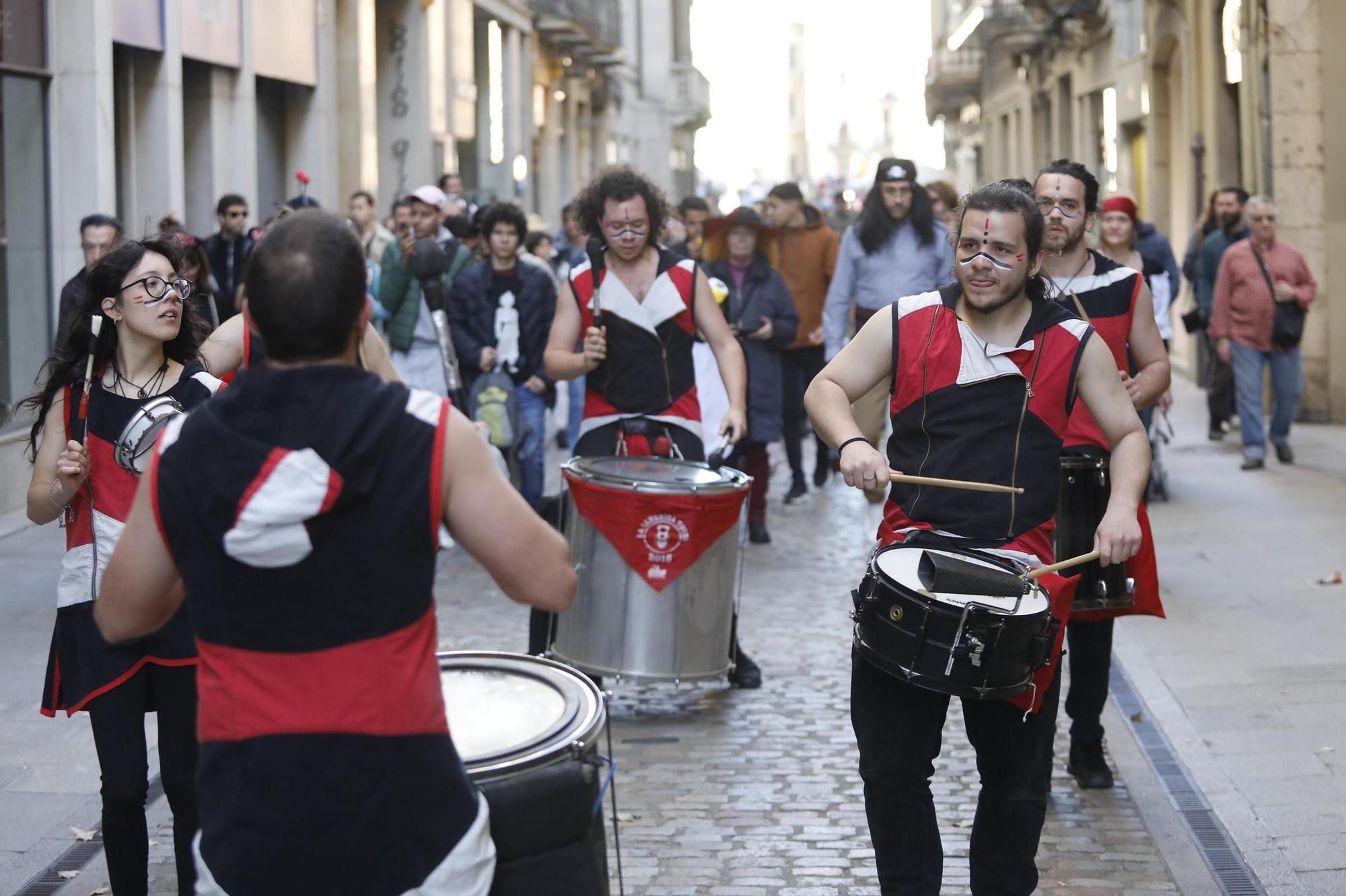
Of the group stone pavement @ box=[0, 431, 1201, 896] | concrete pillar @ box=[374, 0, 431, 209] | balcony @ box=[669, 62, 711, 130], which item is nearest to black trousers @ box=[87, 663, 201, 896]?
stone pavement @ box=[0, 431, 1201, 896]

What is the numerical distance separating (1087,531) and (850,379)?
1.35m

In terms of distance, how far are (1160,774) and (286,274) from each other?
4.17 m

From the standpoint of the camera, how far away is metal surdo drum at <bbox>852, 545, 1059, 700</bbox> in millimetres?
3709

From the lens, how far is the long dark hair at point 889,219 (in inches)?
397

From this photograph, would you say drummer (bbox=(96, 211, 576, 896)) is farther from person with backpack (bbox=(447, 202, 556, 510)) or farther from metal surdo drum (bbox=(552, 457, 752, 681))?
person with backpack (bbox=(447, 202, 556, 510))

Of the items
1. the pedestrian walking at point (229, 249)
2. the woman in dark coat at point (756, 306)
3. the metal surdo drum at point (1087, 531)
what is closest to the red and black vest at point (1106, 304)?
the metal surdo drum at point (1087, 531)

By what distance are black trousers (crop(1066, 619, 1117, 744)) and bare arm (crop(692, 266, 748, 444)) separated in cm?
150

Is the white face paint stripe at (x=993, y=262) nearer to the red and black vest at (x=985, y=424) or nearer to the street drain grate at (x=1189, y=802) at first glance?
the red and black vest at (x=985, y=424)

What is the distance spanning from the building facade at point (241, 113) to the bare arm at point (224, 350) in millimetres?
1446

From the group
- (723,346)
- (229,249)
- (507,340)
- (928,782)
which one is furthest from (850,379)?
(229,249)

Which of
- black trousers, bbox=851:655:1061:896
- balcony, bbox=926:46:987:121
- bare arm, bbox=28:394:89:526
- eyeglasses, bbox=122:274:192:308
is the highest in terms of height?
balcony, bbox=926:46:987:121

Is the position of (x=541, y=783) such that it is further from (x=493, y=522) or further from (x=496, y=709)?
(x=493, y=522)

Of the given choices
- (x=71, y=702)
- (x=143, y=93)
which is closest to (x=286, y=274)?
(x=71, y=702)

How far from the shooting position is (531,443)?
33.4ft
